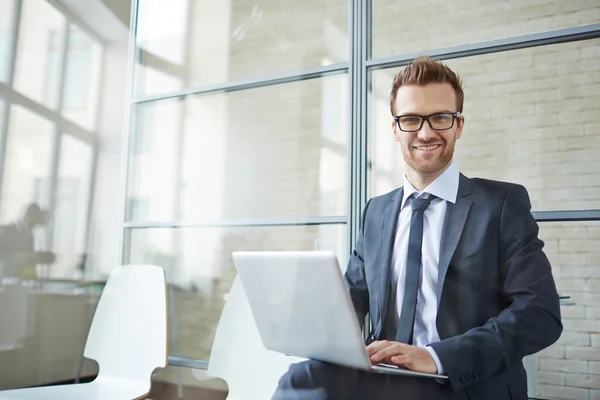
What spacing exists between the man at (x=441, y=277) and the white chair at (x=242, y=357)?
1.62ft

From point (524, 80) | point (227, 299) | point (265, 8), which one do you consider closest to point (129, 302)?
point (227, 299)

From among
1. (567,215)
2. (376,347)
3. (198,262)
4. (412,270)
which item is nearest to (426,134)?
(412,270)

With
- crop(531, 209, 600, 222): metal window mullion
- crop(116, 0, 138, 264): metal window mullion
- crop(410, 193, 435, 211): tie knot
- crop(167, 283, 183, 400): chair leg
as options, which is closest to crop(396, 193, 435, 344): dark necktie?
crop(410, 193, 435, 211): tie knot

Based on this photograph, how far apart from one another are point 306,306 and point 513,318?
0.49 metres

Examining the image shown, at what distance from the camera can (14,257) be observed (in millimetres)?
2156

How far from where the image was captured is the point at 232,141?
230 centimetres

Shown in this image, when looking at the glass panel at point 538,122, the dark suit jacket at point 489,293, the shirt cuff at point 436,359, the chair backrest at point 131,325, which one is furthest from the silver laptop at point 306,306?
the chair backrest at point 131,325

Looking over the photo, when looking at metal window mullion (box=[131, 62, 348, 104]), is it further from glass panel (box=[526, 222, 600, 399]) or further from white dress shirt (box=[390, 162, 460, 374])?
glass panel (box=[526, 222, 600, 399])

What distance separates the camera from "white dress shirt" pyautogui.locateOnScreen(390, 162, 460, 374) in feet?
4.76

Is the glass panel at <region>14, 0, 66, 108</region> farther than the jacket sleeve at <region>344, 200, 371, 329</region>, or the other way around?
the glass panel at <region>14, 0, 66, 108</region>

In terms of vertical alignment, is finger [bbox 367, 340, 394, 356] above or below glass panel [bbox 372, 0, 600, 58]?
below

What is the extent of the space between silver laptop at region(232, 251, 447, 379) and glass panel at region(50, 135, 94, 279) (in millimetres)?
1268

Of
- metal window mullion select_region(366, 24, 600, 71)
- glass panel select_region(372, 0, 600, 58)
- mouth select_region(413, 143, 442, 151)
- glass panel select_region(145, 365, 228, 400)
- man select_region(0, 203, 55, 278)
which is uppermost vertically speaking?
glass panel select_region(372, 0, 600, 58)

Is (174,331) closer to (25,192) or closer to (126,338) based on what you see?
(126,338)
